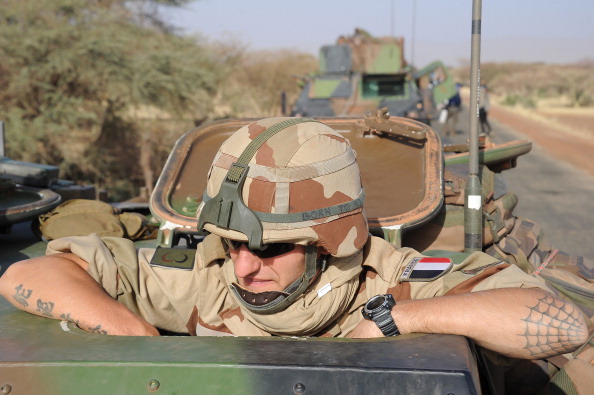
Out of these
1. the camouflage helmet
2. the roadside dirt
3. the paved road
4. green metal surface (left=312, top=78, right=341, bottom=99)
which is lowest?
the roadside dirt

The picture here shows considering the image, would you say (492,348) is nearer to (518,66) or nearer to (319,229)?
(319,229)

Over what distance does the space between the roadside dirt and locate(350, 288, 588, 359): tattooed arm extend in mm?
14330

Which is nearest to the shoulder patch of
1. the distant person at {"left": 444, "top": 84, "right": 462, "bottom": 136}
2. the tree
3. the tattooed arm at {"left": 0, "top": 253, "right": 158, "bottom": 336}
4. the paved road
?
the tattooed arm at {"left": 0, "top": 253, "right": 158, "bottom": 336}

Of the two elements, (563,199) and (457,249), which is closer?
(457,249)

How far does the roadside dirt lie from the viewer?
717 inches

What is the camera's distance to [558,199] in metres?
12.1

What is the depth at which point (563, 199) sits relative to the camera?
12086 mm

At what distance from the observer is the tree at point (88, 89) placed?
44.5 ft

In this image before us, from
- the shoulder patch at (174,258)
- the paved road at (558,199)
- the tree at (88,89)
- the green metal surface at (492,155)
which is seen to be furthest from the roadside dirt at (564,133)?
the shoulder patch at (174,258)

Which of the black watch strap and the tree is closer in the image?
the black watch strap

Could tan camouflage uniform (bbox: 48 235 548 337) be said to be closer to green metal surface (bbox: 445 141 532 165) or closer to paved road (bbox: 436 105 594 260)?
green metal surface (bbox: 445 141 532 165)

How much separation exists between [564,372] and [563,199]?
10.1 meters

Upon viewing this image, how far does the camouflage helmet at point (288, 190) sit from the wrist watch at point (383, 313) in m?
0.17

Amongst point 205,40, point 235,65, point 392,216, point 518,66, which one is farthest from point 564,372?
point 518,66
